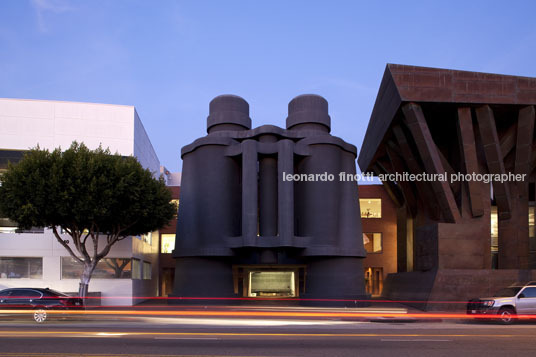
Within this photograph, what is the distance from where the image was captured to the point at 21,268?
114 ft

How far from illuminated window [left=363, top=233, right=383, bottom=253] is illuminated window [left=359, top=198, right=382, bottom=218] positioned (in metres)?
1.93

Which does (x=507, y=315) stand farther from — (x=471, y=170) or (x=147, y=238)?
(x=147, y=238)

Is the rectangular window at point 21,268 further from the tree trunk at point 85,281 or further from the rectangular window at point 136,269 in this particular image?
the tree trunk at point 85,281

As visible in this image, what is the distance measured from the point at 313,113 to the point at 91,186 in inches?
760

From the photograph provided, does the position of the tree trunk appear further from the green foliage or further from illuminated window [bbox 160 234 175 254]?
illuminated window [bbox 160 234 175 254]

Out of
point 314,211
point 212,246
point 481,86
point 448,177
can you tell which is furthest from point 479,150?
point 212,246

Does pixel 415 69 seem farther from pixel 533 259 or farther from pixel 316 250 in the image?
pixel 533 259

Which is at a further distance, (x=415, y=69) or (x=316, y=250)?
(x=316, y=250)

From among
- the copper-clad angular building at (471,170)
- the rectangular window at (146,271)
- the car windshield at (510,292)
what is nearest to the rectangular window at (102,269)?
the rectangular window at (146,271)

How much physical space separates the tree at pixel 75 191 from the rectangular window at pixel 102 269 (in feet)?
19.4

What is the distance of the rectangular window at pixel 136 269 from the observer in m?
37.0

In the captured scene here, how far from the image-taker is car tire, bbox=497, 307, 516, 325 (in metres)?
20.2

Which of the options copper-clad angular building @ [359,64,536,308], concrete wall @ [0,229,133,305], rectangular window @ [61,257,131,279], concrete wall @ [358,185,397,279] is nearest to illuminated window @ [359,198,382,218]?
concrete wall @ [358,185,397,279]

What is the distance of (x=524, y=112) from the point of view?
2919 cm
